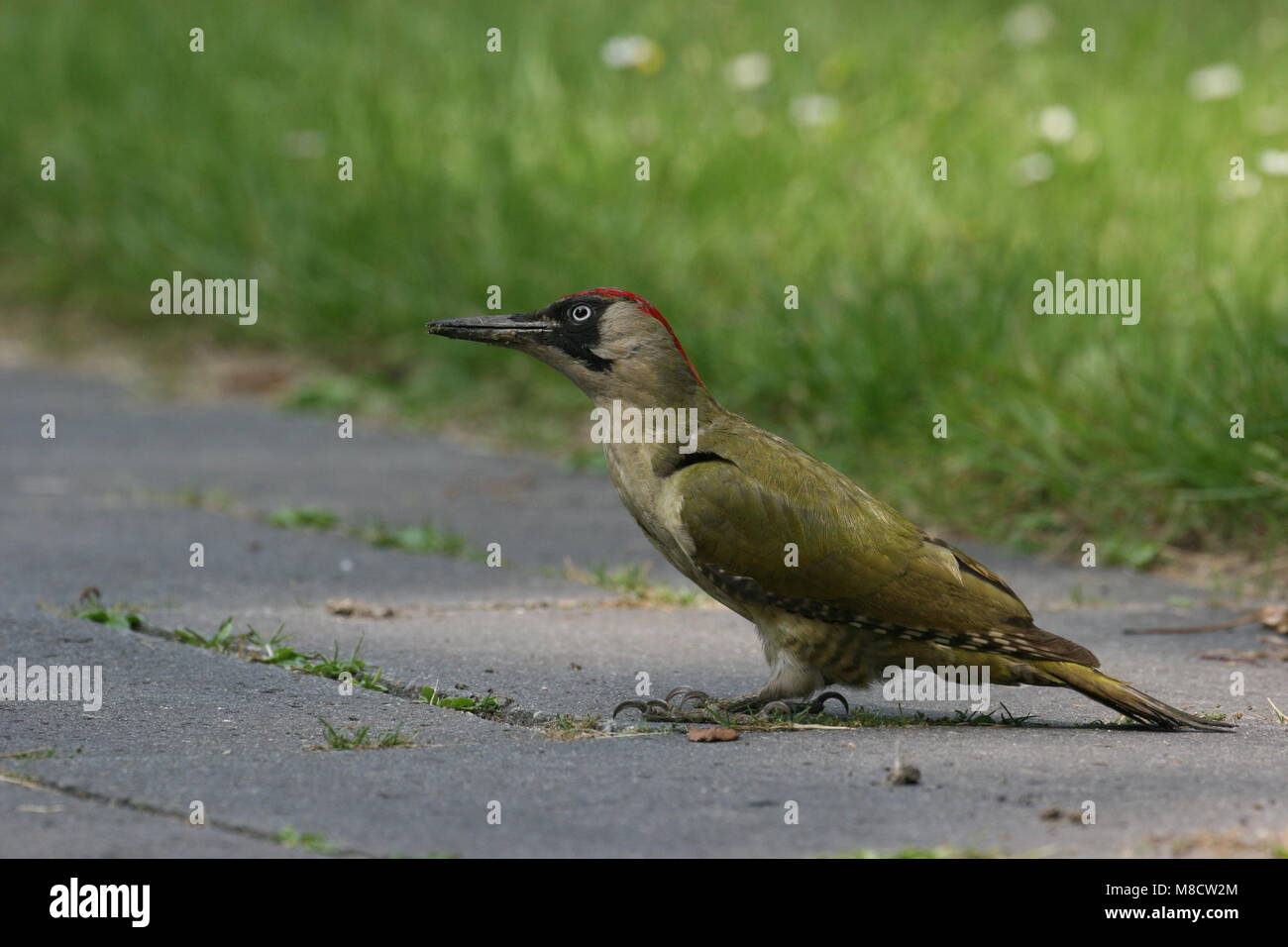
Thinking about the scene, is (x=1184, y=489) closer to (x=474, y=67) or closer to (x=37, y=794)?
(x=37, y=794)

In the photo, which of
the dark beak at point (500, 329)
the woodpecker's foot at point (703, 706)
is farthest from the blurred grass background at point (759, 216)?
the dark beak at point (500, 329)

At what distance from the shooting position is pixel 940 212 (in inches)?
337

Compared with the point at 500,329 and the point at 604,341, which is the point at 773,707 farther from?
→ the point at 500,329

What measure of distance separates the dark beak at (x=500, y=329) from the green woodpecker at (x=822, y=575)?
32 cm

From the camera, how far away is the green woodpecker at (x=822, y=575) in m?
4.06

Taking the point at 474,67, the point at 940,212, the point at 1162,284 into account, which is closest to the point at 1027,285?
the point at 1162,284

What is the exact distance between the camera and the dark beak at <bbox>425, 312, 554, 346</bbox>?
4.52 meters

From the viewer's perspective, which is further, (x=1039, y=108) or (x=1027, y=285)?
(x=1039, y=108)

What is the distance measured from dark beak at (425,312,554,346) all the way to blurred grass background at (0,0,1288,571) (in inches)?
91.2

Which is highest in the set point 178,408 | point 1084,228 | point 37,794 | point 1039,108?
point 1039,108

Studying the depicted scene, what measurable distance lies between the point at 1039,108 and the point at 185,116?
4.83 meters

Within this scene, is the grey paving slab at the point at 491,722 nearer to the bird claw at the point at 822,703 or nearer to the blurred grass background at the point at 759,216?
the bird claw at the point at 822,703
